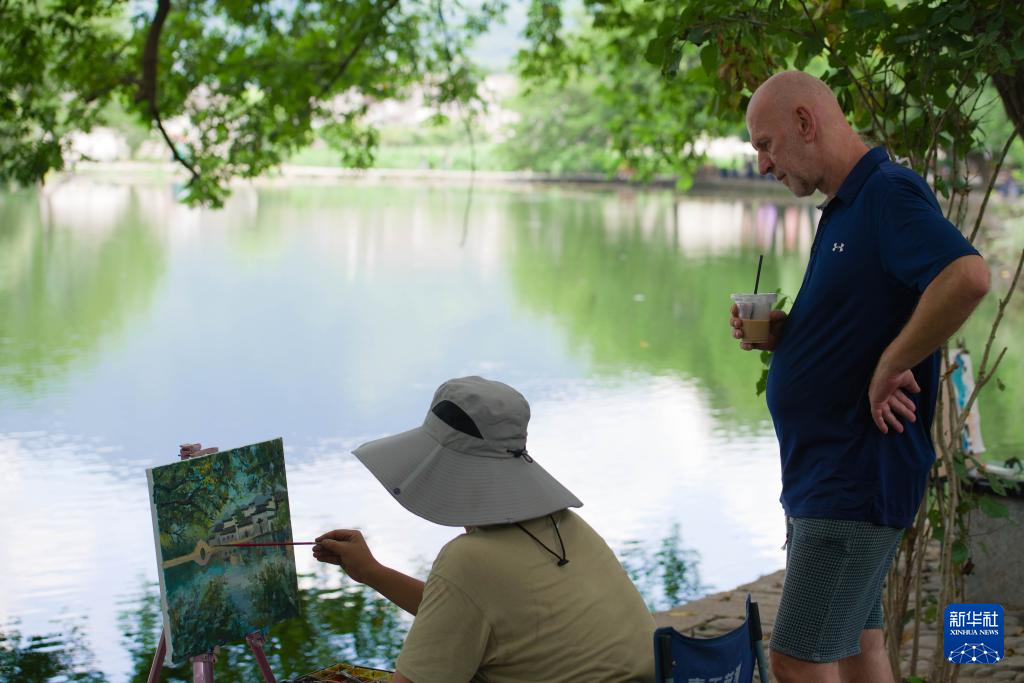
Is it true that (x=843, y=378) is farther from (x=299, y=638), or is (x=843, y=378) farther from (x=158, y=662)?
(x=299, y=638)

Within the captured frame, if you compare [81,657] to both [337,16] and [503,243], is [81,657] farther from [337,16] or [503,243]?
[503,243]

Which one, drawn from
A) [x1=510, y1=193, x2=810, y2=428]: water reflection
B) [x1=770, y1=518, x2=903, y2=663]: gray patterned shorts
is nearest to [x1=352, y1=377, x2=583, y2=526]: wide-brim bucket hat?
[x1=770, y1=518, x2=903, y2=663]: gray patterned shorts

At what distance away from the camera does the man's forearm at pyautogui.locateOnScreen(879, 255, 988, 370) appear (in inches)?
85.7

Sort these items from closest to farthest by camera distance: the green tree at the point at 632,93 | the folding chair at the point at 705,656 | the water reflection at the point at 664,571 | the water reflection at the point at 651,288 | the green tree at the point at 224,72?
the folding chair at the point at 705,656, the water reflection at the point at 664,571, the green tree at the point at 224,72, the green tree at the point at 632,93, the water reflection at the point at 651,288

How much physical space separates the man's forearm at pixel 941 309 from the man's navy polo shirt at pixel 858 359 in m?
0.09

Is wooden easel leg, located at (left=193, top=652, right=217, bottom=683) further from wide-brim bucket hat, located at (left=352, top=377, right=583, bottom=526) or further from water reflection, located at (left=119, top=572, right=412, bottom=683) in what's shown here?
water reflection, located at (left=119, top=572, right=412, bottom=683)

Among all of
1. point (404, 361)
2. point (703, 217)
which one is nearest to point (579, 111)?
point (703, 217)

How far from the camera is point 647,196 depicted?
145ft

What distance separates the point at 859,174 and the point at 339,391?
28.3 feet

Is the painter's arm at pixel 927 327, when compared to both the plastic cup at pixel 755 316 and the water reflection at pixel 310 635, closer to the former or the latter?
the plastic cup at pixel 755 316

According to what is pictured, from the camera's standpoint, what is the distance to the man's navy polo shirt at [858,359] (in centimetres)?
231

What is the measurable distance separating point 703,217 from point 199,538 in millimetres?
32120

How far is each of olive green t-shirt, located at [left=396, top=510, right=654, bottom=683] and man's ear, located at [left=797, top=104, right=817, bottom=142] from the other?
2.75 ft

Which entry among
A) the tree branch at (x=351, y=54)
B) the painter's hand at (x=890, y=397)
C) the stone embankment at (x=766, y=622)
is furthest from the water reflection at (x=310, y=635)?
the tree branch at (x=351, y=54)
